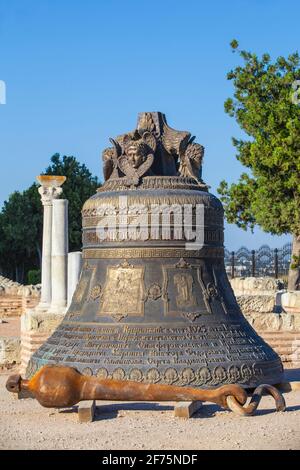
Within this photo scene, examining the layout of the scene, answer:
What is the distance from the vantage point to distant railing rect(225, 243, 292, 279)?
25.7 metres

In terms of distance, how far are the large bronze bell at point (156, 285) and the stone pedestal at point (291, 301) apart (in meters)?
6.80

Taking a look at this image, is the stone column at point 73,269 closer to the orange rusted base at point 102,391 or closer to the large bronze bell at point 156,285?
the large bronze bell at point 156,285

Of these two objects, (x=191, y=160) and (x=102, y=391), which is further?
(x=191, y=160)

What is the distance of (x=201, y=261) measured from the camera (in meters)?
6.27

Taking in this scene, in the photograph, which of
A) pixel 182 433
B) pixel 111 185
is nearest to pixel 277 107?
pixel 111 185

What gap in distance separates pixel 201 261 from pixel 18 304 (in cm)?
1807

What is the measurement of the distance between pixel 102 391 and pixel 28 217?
39841mm

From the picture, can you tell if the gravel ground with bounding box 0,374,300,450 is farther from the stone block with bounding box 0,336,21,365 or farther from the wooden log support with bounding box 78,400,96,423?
the stone block with bounding box 0,336,21,365

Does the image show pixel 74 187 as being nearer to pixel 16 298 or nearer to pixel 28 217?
pixel 28 217

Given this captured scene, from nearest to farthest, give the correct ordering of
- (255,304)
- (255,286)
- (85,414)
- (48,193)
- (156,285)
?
(85,414) < (156,285) < (255,304) < (48,193) < (255,286)

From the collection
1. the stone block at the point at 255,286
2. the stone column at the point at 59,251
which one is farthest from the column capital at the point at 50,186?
the stone block at the point at 255,286

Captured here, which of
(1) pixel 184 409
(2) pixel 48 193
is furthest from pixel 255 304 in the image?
(2) pixel 48 193

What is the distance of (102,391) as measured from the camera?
5434mm
